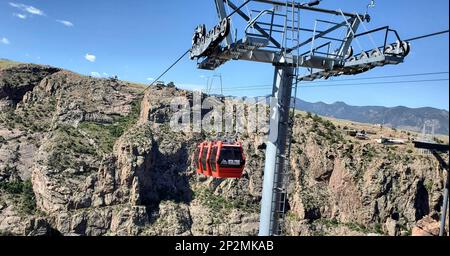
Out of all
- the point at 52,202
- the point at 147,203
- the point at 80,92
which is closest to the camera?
the point at 52,202

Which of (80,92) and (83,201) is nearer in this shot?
(83,201)

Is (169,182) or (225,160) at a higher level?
(225,160)

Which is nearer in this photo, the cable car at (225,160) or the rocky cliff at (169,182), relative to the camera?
the cable car at (225,160)

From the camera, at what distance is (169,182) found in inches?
4382

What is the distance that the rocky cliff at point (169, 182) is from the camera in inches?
3841

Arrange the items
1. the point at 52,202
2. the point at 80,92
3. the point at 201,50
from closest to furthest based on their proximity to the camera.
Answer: the point at 201,50 < the point at 52,202 < the point at 80,92

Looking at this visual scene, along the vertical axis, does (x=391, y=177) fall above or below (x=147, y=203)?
above

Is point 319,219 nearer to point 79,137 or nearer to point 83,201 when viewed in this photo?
point 83,201

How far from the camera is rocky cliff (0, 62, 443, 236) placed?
9756cm

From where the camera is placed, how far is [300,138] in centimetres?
10850

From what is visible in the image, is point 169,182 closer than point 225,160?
No

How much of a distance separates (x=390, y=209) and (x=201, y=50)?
277ft

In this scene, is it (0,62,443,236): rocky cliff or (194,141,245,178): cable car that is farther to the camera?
(0,62,443,236): rocky cliff

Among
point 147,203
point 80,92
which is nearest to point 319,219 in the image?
point 147,203
